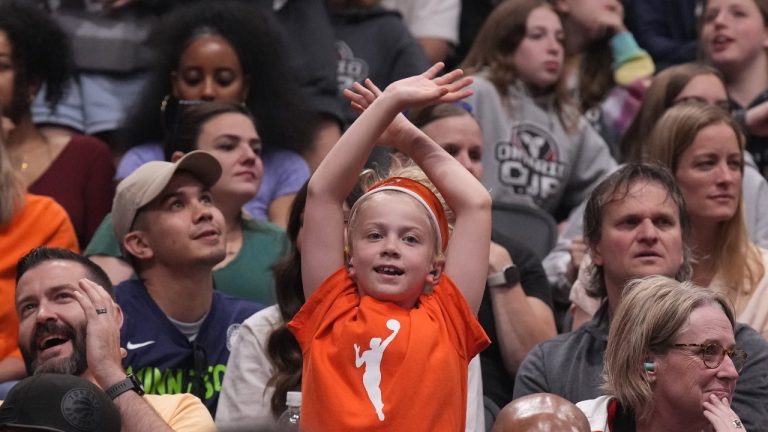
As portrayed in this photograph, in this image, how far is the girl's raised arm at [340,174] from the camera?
4.41m

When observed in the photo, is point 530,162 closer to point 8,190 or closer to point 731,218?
point 731,218

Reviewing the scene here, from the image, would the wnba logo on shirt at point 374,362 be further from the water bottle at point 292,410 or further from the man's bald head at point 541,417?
the water bottle at point 292,410

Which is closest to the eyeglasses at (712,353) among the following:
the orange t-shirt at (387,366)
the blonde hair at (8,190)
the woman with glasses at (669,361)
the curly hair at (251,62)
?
the woman with glasses at (669,361)

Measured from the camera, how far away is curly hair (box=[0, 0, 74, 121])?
22.7 feet

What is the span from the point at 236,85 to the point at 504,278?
2047 millimetres

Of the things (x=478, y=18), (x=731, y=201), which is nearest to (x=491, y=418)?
(x=731, y=201)

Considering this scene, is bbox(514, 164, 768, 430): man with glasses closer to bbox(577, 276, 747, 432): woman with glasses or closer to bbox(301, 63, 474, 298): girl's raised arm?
bbox(577, 276, 747, 432): woman with glasses

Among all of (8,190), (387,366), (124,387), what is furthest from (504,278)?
(8,190)

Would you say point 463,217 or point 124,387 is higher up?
point 463,217

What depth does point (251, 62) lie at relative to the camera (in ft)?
24.3

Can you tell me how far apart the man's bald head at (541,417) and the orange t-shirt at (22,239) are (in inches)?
97.3

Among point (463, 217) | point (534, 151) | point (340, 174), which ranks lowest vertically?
point (534, 151)

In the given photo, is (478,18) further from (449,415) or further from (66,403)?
(66,403)

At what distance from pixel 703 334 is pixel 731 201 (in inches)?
64.5
